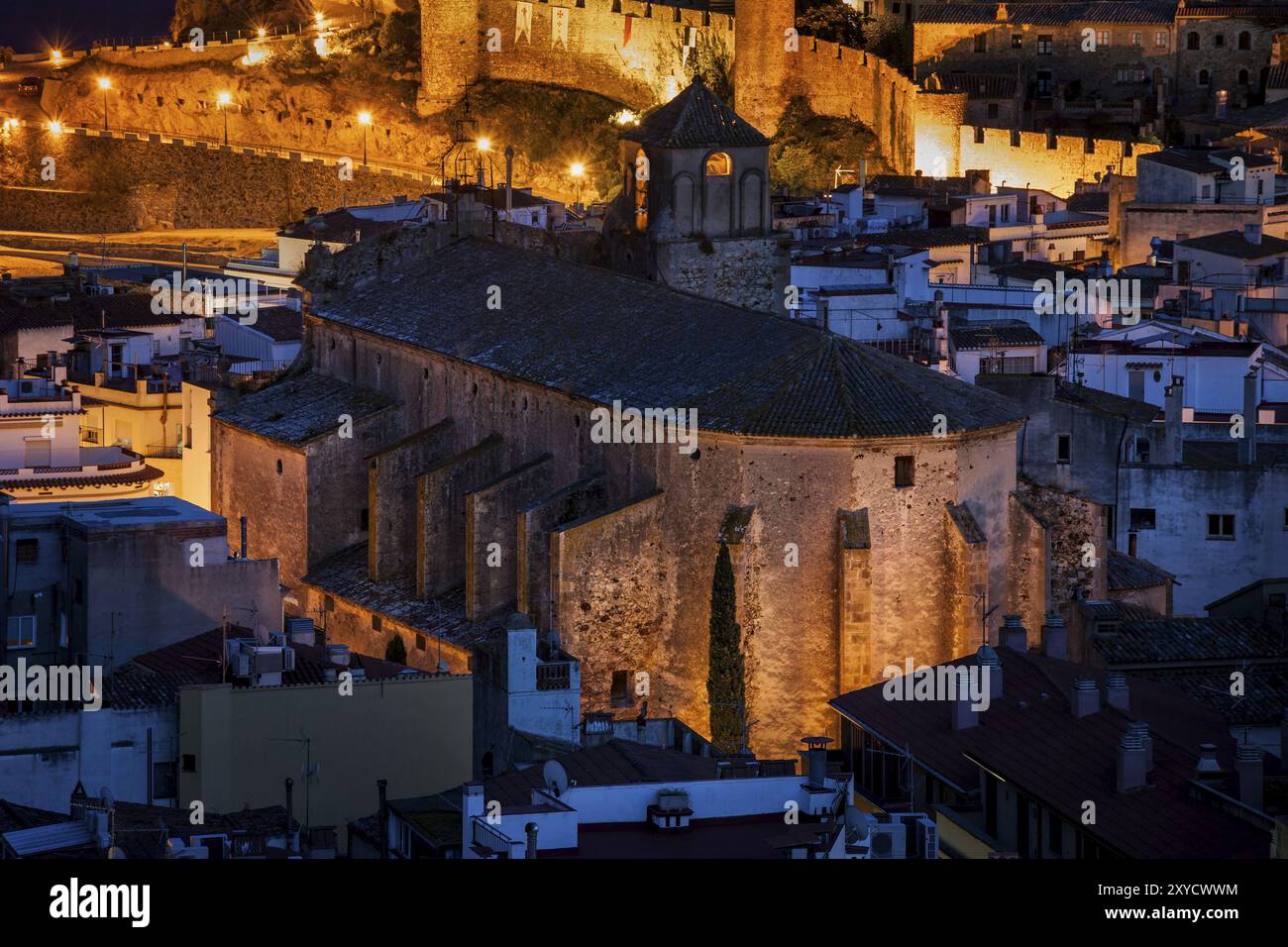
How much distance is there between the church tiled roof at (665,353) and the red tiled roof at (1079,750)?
686 centimetres

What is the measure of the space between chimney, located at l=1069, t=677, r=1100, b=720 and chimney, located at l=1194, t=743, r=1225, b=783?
77.4 inches

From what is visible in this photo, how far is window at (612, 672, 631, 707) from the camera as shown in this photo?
118 feet

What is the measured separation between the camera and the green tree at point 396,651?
3994 centimetres

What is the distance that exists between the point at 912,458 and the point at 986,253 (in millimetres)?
31304

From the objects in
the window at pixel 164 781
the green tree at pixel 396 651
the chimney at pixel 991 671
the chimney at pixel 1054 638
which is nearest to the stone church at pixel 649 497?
the green tree at pixel 396 651

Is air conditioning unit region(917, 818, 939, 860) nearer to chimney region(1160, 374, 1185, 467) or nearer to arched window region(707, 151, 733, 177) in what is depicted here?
chimney region(1160, 374, 1185, 467)

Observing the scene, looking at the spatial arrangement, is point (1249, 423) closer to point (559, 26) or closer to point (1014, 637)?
point (1014, 637)

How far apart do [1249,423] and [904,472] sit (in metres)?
11.9

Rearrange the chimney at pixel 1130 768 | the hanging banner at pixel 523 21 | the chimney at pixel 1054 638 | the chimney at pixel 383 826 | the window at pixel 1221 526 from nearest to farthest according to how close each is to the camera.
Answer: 1. the chimney at pixel 383 826
2. the chimney at pixel 1130 768
3. the chimney at pixel 1054 638
4. the window at pixel 1221 526
5. the hanging banner at pixel 523 21

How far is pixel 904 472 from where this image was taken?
34.9 meters

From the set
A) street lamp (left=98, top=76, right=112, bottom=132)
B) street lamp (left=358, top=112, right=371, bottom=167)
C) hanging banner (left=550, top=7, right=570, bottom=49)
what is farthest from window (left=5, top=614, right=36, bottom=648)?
street lamp (left=98, top=76, right=112, bottom=132)

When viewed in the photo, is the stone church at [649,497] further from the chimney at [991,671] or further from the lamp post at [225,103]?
the lamp post at [225,103]
